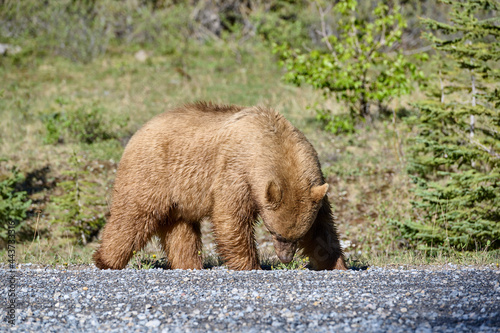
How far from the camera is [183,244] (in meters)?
6.82

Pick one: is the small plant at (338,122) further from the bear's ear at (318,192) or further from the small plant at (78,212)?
the bear's ear at (318,192)

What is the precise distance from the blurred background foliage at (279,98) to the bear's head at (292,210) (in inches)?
114

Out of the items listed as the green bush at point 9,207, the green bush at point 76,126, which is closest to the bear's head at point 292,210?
the green bush at point 9,207

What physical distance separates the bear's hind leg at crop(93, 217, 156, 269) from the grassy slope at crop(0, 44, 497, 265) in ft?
2.65

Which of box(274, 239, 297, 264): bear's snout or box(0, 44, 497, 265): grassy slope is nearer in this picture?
box(274, 239, 297, 264): bear's snout

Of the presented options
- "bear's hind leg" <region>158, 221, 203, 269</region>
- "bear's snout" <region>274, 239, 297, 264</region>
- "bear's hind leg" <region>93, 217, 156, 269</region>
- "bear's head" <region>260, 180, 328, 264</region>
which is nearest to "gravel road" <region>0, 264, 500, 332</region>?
"bear's snout" <region>274, 239, 297, 264</region>

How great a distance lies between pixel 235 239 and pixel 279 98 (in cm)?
1019

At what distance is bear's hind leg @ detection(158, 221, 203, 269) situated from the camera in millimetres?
6777

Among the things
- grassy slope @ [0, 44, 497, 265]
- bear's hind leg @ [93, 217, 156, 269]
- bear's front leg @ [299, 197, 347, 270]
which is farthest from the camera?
grassy slope @ [0, 44, 497, 265]

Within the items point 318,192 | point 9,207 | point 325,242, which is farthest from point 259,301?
point 9,207

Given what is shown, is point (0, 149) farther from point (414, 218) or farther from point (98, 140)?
point (414, 218)

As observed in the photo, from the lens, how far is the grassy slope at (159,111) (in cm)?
963

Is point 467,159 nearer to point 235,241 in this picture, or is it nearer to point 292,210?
point 292,210

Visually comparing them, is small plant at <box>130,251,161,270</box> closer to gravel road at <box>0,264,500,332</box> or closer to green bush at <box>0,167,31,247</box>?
gravel road at <box>0,264,500,332</box>
